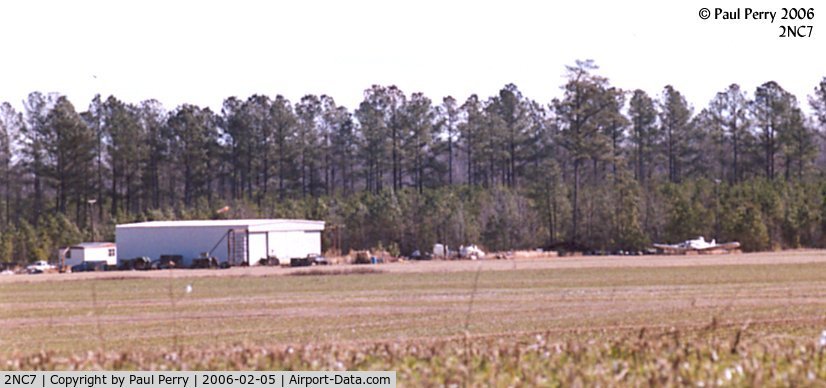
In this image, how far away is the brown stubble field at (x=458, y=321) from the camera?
10742mm

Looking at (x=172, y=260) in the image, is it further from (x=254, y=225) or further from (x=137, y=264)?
(x=254, y=225)

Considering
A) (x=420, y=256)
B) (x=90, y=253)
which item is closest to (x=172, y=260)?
(x=90, y=253)

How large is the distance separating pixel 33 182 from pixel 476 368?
106691mm

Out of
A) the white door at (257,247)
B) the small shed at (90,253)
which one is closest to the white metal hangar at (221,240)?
the white door at (257,247)

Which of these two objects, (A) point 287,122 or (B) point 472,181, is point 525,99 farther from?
(A) point 287,122

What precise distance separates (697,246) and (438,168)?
139 ft

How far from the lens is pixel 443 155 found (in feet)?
428

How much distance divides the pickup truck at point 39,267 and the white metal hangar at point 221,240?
16.6 ft

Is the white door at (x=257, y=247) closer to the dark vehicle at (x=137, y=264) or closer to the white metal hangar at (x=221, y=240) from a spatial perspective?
the white metal hangar at (x=221, y=240)

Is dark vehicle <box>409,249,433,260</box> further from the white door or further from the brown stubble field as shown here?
the brown stubble field

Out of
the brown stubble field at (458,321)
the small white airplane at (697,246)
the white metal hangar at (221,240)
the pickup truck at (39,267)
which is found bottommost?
the brown stubble field at (458,321)

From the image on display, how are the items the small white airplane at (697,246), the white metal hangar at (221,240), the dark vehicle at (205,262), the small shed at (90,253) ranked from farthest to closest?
the small shed at (90,253)
the small white airplane at (697,246)
the white metal hangar at (221,240)
the dark vehicle at (205,262)

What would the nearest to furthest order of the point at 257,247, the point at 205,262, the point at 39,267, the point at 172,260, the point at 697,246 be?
1. the point at 205,262
2. the point at 172,260
3. the point at 257,247
4. the point at 39,267
5. the point at 697,246

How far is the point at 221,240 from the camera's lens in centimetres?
7862
